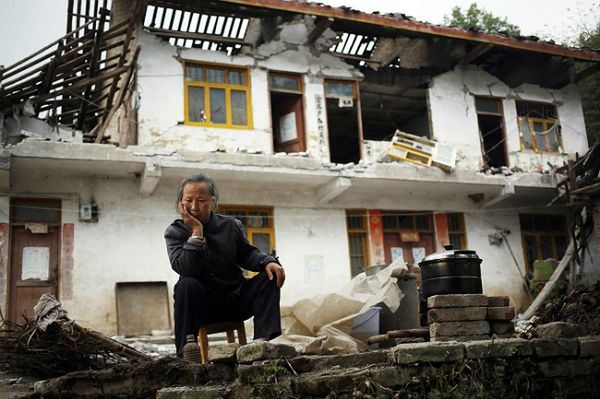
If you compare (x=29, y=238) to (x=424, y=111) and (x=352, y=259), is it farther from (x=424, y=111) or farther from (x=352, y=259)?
(x=424, y=111)

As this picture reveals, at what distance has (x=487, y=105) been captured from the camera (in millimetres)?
14727

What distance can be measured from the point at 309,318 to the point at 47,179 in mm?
6332

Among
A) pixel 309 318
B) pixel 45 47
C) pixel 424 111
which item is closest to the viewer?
pixel 309 318

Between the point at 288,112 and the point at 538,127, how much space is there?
644cm

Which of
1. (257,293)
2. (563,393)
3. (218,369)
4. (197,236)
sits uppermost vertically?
(197,236)

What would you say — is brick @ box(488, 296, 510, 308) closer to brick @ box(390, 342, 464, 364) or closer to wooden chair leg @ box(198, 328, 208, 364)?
brick @ box(390, 342, 464, 364)

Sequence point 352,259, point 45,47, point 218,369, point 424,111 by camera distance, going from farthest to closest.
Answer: point 424,111 < point 352,259 < point 45,47 < point 218,369

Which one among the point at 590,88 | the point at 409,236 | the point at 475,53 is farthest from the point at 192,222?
the point at 590,88

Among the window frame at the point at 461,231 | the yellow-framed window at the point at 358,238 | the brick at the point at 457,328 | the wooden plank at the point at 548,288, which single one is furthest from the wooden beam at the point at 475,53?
the brick at the point at 457,328

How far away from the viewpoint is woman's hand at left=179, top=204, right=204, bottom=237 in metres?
4.08

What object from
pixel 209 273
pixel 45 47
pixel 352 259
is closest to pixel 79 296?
pixel 45 47

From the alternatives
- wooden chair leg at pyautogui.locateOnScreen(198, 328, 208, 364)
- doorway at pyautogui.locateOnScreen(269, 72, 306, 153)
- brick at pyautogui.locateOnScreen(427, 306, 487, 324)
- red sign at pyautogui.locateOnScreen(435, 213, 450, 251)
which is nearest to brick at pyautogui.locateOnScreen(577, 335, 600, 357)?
brick at pyautogui.locateOnScreen(427, 306, 487, 324)

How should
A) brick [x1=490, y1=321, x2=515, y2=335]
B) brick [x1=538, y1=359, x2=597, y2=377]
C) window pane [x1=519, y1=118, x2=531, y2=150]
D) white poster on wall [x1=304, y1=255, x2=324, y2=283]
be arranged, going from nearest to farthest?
brick [x1=538, y1=359, x2=597, y2=377] → brick [x1=490, y1=321, x2=515, y2=335] → white poster on wall [x1=304, y1=255, x2=324, y2=283] → window pane [x1=519, y1=118, x2=531, y2=150]

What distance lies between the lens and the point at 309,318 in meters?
6.80
